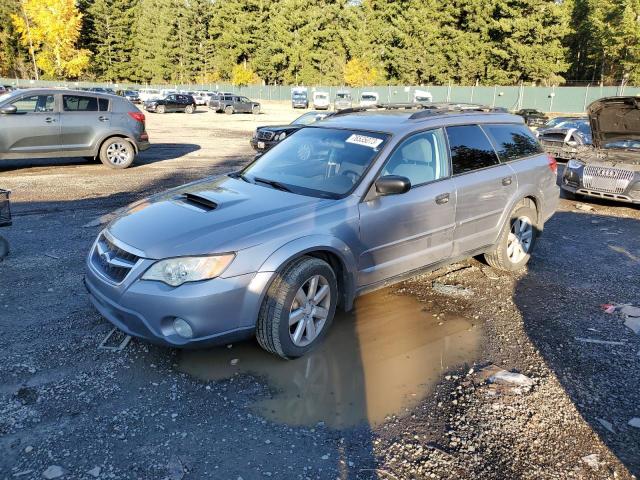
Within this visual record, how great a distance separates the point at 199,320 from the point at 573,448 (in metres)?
2.34

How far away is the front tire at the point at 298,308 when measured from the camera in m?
3.48

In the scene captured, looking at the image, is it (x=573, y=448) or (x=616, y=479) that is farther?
(x=573, y=448)

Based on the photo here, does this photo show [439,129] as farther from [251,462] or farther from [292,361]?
[251,462]

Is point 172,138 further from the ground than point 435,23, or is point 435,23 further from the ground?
point 435,23

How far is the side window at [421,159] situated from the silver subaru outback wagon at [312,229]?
1 centimetres

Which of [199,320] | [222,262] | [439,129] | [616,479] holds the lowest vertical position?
[616,479]

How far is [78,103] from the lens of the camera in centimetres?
1134

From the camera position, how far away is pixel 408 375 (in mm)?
3633

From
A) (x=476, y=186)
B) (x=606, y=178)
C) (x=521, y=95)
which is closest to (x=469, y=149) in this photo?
(x=476, y=186)

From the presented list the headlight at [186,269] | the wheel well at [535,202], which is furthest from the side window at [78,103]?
the wheel well at [535,202]

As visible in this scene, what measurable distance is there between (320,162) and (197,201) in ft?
3.77

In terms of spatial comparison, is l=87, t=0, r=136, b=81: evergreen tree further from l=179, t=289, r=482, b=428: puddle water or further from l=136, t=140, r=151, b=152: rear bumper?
l=179, t=289, r=482, b=428: puddle water

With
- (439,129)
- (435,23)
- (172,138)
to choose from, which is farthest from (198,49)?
(439,129)

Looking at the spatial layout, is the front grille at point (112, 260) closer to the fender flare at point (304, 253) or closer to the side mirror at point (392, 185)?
the fender flare at point (304, 253)
